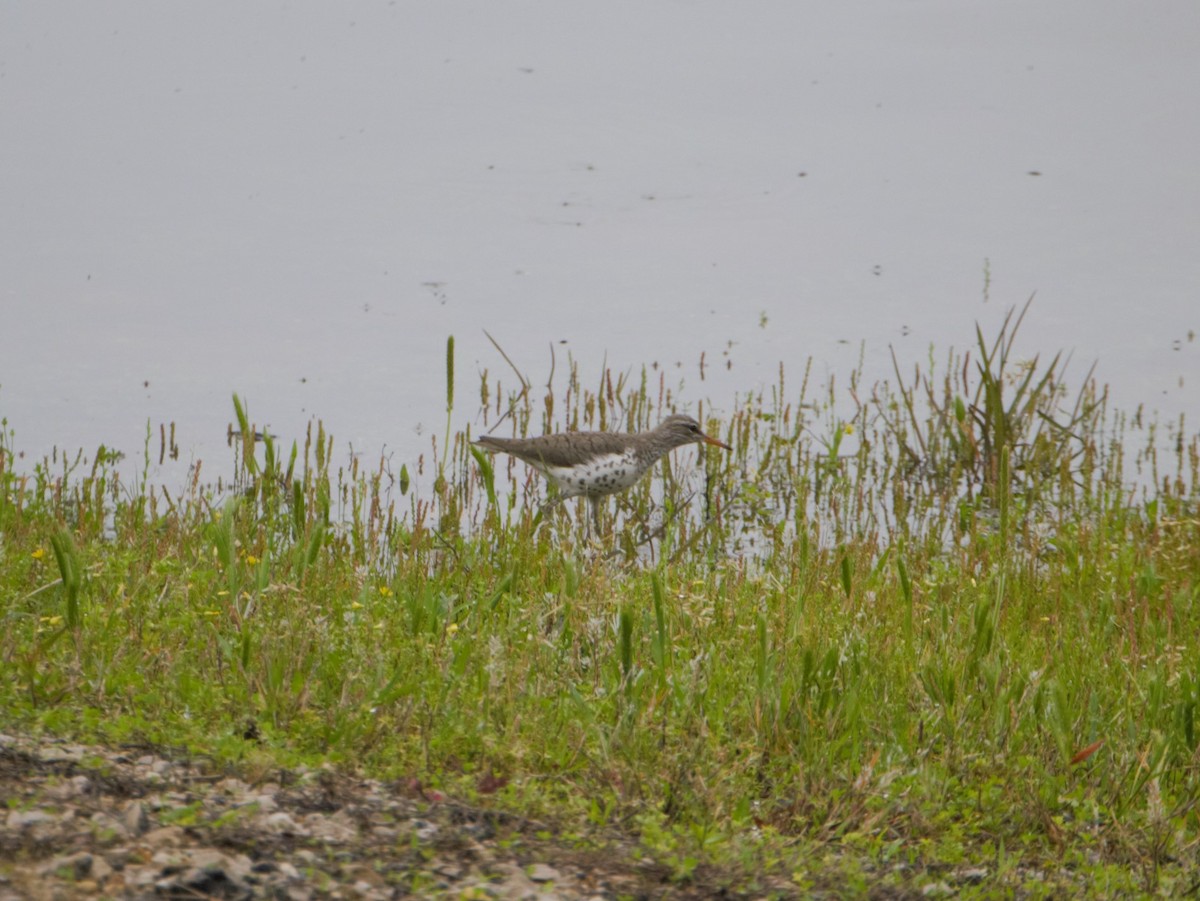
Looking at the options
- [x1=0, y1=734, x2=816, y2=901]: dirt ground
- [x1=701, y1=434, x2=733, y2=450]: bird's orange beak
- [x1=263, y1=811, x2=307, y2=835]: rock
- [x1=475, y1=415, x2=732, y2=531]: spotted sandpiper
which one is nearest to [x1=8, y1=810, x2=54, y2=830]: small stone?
[x1=0, y1=734, x2=816, y2=901]: dirt ground

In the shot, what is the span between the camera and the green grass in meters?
3.92

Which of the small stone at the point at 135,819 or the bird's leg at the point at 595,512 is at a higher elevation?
the bird's leg at the point at 595,512

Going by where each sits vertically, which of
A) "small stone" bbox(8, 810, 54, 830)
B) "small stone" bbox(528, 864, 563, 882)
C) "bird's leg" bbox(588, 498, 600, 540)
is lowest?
"small stone" bbox(528, 864, 563, 882)

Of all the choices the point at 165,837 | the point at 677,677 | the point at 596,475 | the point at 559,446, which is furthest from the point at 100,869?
the point at 559,446

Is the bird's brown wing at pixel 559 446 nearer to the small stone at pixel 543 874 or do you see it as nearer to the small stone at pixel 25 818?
the small stone at pixel 543 874

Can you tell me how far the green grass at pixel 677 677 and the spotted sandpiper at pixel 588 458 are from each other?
0.59 m

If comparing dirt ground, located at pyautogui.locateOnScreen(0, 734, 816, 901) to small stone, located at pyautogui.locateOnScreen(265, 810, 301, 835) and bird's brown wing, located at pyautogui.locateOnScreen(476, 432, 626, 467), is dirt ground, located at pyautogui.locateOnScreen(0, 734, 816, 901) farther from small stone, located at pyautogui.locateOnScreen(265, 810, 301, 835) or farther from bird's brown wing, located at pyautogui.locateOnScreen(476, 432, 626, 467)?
bird's brown wing, located at pyautogui.locateOnScreen(476, 432, 626, 467)

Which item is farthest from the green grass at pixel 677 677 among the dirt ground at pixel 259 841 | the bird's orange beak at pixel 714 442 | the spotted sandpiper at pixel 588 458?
the bird's orange beak at pixel 714 442

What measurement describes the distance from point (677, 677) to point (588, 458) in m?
3.56

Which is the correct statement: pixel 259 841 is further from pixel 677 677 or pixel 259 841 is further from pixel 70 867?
pixel 677 677

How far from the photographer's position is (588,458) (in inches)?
317

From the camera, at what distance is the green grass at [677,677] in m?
3.92

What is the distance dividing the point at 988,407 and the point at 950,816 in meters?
5.04

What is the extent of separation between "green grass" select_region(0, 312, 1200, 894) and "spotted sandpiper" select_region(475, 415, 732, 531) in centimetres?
59
